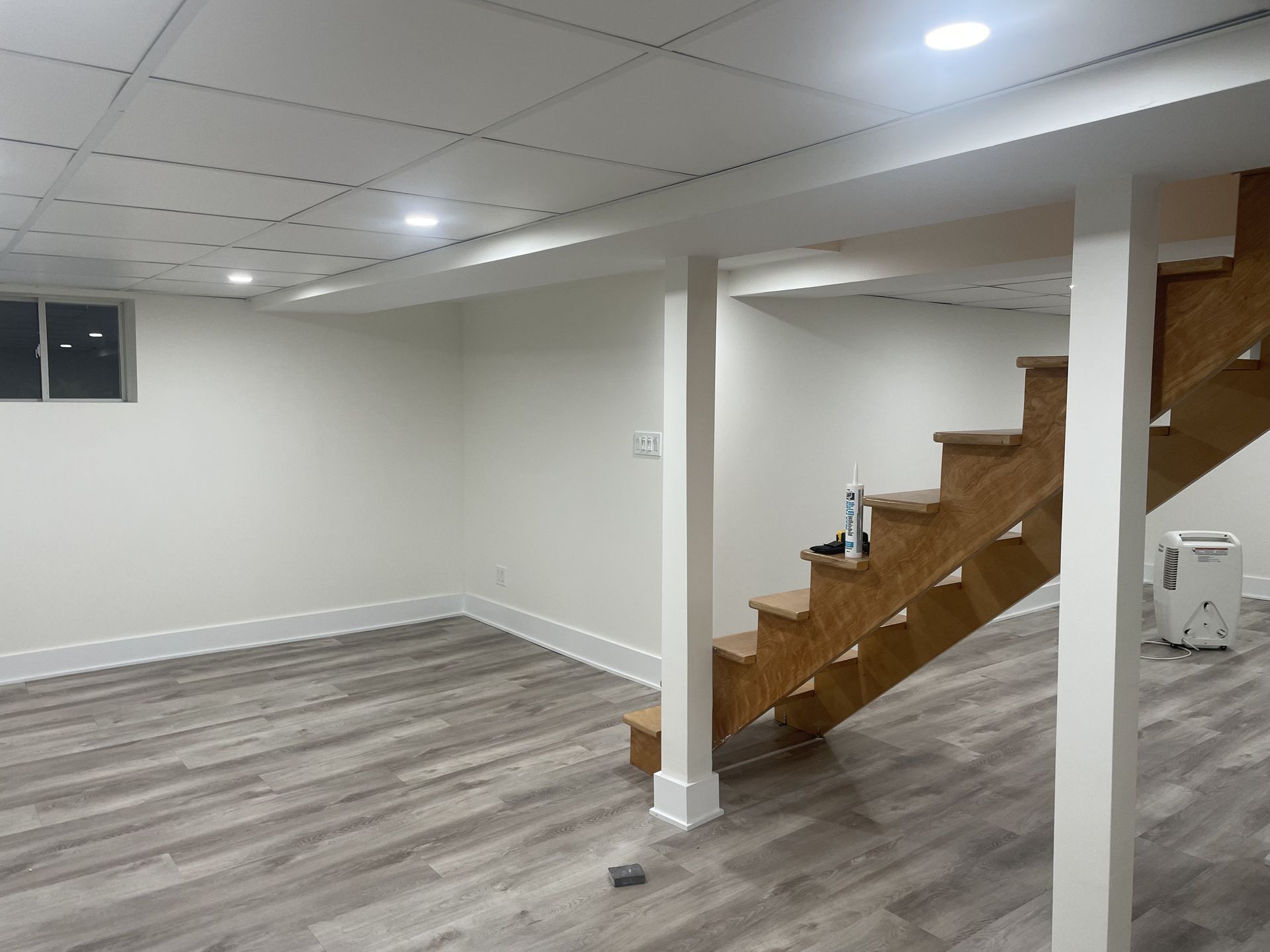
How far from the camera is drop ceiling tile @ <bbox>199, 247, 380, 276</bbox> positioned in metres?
3.81

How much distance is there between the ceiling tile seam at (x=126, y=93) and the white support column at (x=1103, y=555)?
5.97 feet

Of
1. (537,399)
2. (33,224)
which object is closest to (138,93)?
(33,224)

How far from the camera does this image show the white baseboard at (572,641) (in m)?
4.96

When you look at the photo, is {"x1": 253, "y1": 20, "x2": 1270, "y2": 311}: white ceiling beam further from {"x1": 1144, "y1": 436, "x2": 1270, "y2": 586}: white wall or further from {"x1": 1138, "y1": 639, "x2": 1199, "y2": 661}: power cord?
{"x1": 1144, "y1": 436, "x2": 1270, "y2": 586}: white wall

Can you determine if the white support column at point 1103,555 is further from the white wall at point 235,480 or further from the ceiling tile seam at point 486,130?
the white wall at point 235,480

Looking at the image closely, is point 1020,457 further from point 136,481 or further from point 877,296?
point 136,481

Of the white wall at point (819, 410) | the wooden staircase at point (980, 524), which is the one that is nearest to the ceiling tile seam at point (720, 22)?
the wooden staircase at point (980, 524)

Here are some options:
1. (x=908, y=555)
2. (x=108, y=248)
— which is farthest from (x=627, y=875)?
(x=108, y=248)

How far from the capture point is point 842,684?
4.07 metres

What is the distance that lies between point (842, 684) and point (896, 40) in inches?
120

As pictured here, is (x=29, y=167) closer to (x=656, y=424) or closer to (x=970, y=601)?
(x=656, y=424)

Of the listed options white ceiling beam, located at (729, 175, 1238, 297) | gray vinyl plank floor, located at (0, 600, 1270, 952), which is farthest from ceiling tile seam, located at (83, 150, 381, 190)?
gray vinyl plank floor, located at (0, 600, 1270, 952)

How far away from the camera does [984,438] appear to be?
8.65 feet

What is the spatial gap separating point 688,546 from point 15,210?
2506 millimetres
